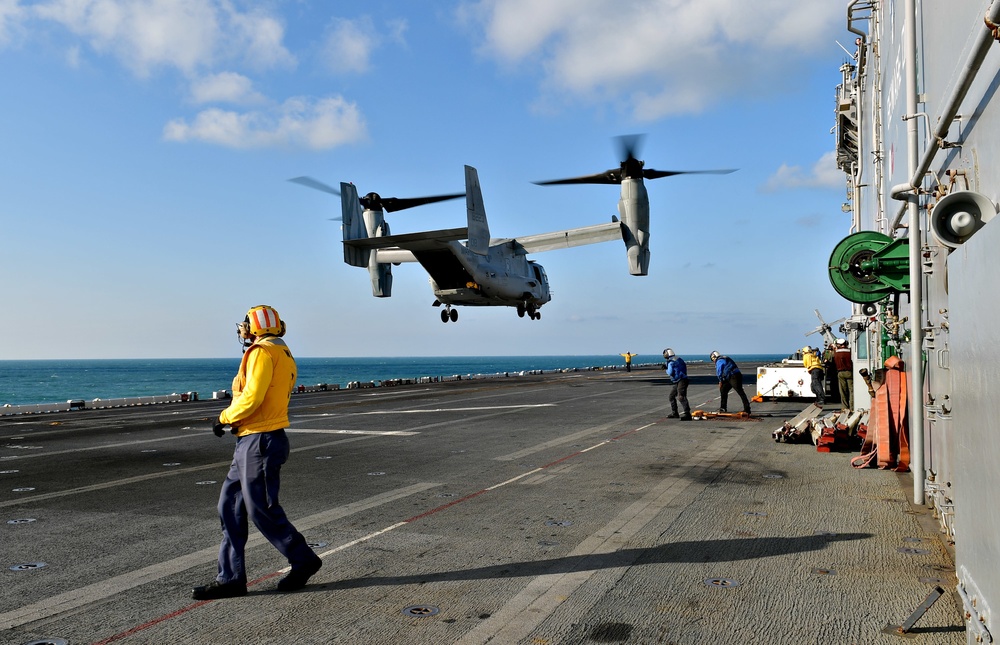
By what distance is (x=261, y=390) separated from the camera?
208 inches

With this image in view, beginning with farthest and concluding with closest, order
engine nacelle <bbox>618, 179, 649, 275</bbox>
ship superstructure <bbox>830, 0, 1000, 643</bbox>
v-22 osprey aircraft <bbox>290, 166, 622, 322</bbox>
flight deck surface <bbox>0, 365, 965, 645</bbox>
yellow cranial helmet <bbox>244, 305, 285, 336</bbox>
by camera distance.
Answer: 1. engine nacelle <bbox>618, 179, 649, 275</bbox>
2. v-22 osprey aircraft <bbox>290, 166, 622, 322</bbox>
3. yellow cranial helmet <bbox>244, 305, 285, 336</bbox>
4. flight deck surface <bbox>0, 365, 965, 645</bbox>
5. ship superstructure <bbox>830, 0, 1000, 643</bbox>

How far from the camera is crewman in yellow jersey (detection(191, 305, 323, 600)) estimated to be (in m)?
5.25

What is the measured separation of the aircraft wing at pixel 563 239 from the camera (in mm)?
36500

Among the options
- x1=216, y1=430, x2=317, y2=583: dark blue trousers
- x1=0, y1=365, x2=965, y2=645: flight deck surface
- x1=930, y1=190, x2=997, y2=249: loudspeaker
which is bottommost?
x1=0, y1=365, x2=965, y2=645: flight deck surface

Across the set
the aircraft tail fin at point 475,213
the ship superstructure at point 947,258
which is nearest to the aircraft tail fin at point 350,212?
the aircraft tail fin at point 475,213

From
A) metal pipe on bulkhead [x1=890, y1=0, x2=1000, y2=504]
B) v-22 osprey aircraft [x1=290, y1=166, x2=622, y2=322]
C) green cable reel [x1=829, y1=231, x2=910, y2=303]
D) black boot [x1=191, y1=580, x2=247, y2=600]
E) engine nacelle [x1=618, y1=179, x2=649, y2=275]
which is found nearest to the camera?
black boot [x1=191, y1=580, x2=247, y2=600]

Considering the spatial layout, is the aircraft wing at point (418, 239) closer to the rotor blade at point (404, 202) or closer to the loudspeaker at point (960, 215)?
the rotor blade at point (404, 202)

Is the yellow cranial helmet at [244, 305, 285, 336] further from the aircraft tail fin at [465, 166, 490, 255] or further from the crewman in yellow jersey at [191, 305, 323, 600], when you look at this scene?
the aircraft tail fin at [465, 166, 490, 255]

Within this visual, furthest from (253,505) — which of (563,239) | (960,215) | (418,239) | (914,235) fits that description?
(563,239)

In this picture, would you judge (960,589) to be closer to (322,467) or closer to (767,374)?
(322,467)

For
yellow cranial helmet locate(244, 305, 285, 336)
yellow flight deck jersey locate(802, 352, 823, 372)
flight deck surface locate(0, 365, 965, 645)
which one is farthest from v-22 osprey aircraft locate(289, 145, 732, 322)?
yellow cranial helmet locate(244, 305, 285, 336)

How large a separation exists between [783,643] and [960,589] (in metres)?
1.06

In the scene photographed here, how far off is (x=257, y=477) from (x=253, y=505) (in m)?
0.20

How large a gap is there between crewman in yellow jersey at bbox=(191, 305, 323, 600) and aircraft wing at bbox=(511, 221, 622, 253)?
105 feet
